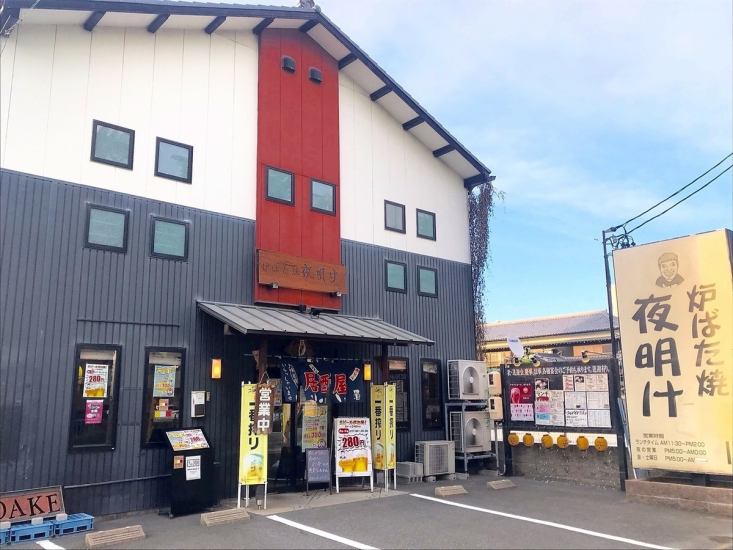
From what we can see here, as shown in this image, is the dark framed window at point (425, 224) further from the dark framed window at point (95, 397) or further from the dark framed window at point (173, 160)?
the dark framed window at point (95, 397)

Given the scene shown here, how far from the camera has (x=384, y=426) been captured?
467 inches

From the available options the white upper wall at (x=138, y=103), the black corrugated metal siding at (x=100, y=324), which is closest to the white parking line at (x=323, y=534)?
the black corrugated metal siding at (x=100, y=324)

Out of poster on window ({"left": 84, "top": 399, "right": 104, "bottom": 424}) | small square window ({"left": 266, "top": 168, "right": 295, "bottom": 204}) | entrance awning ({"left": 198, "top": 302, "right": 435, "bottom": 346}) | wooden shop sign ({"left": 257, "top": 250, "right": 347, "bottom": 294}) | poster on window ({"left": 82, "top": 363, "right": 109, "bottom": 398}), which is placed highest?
small square window ({"left": 266, "top": 168, "right": 295, "bottom": 204})

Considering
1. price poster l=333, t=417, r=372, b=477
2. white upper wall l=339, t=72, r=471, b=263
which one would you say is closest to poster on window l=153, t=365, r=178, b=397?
price poster l=333, t=417, r=372, b=477

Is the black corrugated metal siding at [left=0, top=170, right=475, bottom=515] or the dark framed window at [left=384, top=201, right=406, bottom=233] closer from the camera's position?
the black corrugated metal siding at [left=0, top=170, right=475, bottom=515]

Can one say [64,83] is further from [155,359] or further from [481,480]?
[481,480]

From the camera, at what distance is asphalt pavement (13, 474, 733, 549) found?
785 cm

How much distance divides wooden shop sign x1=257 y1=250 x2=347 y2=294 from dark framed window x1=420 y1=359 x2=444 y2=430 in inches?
125

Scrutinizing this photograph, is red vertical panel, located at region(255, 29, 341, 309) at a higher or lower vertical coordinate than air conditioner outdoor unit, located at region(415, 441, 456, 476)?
higher

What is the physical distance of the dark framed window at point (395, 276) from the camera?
46.9 ft

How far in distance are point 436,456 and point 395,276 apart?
4250mm

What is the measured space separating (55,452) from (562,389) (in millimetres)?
9513

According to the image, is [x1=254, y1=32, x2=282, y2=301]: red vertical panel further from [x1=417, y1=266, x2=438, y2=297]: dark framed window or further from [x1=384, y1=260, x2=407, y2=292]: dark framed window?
[x1=417, y1=266, x2=438, y2=297]: dark framed window

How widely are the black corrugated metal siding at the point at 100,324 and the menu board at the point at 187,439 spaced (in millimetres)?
421
